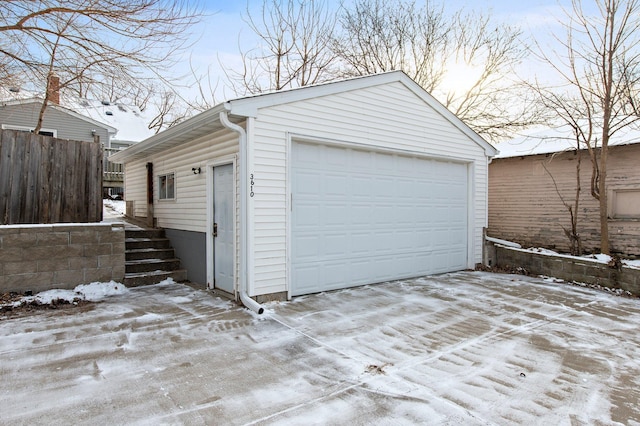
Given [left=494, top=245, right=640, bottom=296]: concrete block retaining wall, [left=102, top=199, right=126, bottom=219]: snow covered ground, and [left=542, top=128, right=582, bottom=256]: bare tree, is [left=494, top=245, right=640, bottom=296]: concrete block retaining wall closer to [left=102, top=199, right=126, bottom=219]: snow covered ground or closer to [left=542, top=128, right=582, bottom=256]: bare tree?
[left=542, top=128, right=582, bottom=256]: bare tree

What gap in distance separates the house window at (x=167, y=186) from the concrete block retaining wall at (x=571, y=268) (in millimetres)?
7462

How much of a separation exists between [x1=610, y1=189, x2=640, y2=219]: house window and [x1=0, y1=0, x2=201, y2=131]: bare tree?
410 inches

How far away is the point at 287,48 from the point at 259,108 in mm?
10823

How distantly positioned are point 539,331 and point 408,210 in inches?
135

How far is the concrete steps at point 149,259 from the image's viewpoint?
270 inches

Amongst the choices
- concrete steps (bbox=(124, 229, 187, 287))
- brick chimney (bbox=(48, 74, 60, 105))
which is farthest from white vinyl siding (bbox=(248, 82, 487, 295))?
brick chimney (bbox=(48, 74, 60, 105))

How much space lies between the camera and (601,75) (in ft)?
26.6

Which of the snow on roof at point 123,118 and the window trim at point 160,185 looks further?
the snow on roof at point 123,118

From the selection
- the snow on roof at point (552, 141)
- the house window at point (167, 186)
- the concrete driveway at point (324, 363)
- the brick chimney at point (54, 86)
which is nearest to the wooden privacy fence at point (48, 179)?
the house window at point (167, 186)

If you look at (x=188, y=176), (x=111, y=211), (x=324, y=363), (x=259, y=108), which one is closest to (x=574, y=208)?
(x=259, y=108)

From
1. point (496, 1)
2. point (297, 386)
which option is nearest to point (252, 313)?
point (297, 386)

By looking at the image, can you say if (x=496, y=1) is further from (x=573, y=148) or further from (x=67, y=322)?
(x=67, y=322)

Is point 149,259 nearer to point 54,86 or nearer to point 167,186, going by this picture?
point 167,186

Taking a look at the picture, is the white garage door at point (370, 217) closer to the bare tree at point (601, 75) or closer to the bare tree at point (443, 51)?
the bare tree at point (601, 75)
